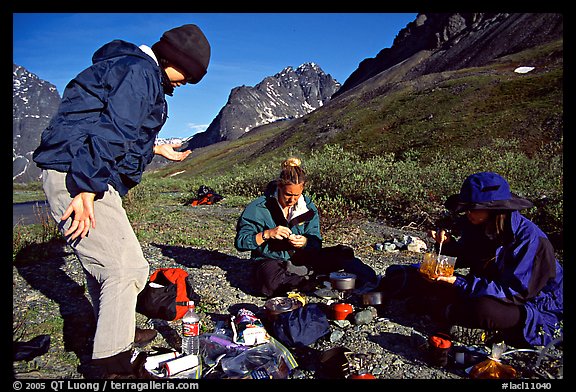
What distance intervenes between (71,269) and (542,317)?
585 cm

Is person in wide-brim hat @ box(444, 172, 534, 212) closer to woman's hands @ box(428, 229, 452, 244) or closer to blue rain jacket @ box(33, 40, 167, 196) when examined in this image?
woman's hands @ box(428, 229, 452, 244)

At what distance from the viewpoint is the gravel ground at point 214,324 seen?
11.8 ft

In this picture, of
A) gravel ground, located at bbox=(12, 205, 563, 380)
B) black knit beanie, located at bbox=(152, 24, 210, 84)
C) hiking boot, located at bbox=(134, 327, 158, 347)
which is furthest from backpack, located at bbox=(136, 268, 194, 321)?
black knit beanie, located at bbox=(152, 24, 210, 84)

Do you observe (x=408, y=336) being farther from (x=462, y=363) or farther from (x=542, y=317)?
(x=542, y=317)

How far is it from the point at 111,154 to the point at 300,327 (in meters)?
2.22

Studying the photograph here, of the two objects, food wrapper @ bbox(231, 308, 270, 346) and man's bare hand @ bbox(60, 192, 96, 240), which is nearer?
man's bare hand @ bbox(60, 192, 96, 240)

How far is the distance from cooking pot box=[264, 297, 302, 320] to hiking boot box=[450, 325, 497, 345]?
1.57 metres

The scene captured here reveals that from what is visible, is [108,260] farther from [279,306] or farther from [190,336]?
[279,306]

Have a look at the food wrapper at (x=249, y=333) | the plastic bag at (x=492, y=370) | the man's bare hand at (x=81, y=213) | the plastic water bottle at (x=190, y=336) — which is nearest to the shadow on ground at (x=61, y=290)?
the plastic water bottle at (x=190, y=336)

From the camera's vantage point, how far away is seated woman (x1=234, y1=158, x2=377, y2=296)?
5.23 meters

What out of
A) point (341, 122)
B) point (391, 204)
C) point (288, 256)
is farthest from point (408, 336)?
point (341, 122)

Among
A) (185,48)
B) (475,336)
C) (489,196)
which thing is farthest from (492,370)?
(185,48)

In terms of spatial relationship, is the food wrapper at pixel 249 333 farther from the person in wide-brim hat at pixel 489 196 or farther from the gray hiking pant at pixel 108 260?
the person in wide-brim hat at pixel 489 196
